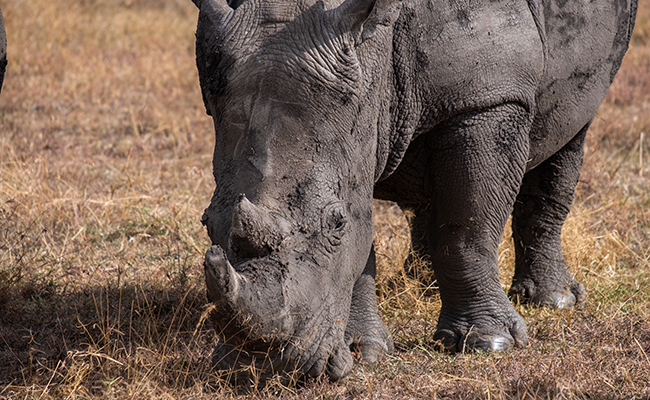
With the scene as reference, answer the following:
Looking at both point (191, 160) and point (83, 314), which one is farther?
point (191, 160)

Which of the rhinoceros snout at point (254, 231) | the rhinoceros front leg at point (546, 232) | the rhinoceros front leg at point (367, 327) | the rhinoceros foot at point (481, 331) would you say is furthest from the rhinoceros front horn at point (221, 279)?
the rhinoceros front leg at point (546, 232)

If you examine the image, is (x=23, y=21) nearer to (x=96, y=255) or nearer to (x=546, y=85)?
(x=96, y=255)

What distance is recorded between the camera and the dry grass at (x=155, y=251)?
12.2 feet

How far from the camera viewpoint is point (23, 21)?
1095 cm

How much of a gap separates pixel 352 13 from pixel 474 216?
1348 mm

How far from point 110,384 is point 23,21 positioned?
28.4ft

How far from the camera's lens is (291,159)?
3.12 metres

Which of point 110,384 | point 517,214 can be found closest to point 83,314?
point 110,384

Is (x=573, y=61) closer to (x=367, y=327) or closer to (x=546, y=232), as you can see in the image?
(x=546, y=232)

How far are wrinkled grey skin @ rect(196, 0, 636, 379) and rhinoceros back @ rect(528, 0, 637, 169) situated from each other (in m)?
0.01

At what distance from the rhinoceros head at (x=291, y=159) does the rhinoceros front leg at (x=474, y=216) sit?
727 millimetres

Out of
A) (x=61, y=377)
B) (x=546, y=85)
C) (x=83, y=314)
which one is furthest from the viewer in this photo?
(x=83, y=314)

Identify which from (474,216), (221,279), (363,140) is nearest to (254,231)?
(221,279)

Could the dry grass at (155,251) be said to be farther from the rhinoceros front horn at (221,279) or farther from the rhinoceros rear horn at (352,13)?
the rhinoceros rear horn at (352,13)
